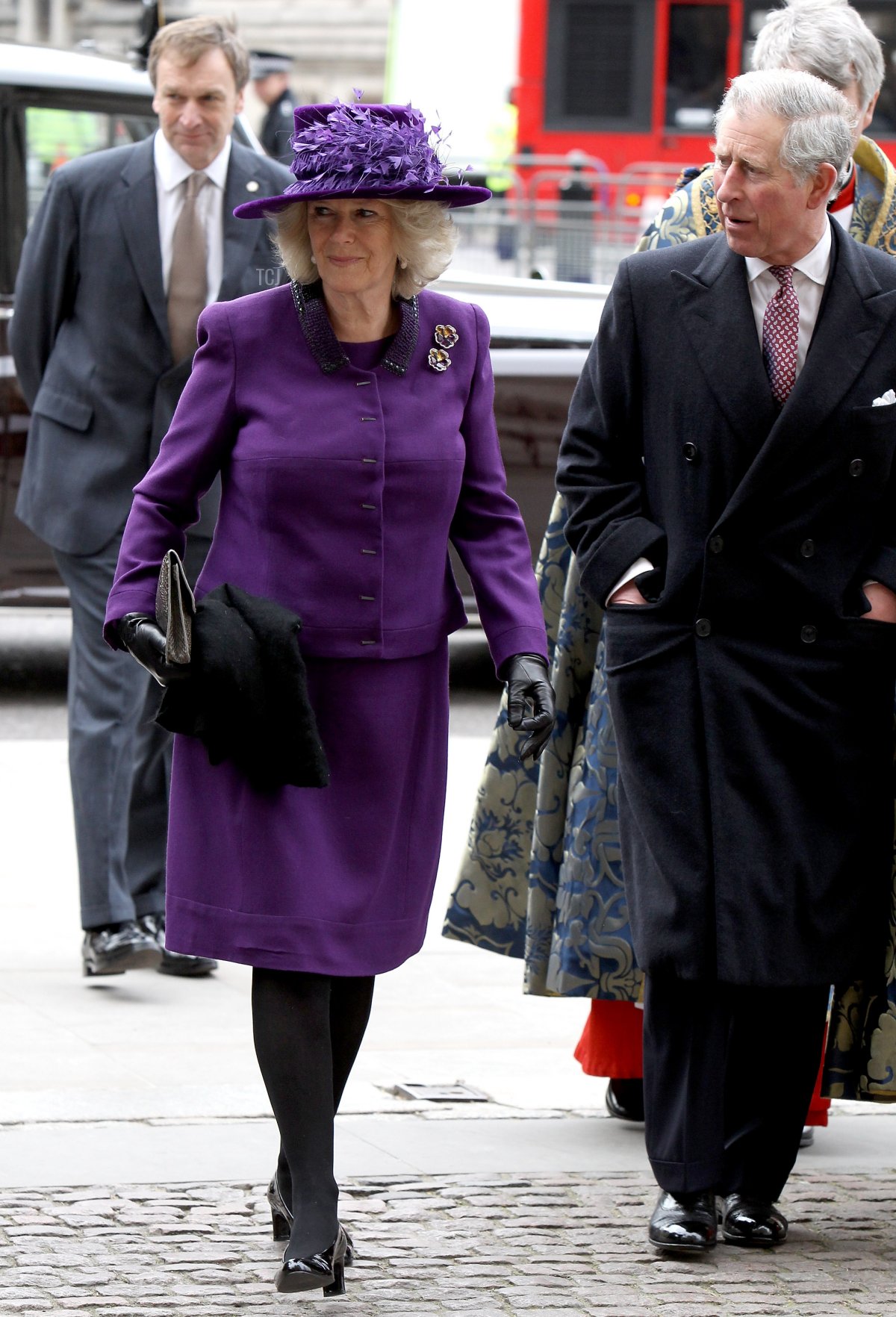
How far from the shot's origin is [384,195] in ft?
12.1

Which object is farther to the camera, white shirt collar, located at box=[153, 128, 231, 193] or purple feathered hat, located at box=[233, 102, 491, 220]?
white shirt collar, located at box=[153, 128, 231, 193]

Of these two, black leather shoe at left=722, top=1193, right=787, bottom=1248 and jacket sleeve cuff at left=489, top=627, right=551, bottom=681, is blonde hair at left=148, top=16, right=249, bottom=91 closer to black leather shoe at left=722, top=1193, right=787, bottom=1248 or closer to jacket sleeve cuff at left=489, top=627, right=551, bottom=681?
jacket sleeve cuff at left=489, top=627, right=551, bottom=681

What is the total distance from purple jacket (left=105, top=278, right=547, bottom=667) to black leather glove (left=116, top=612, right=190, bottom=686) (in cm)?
3

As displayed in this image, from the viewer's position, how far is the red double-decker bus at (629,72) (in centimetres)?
2648

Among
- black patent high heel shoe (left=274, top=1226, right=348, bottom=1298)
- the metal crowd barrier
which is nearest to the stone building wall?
the metal crowd barrier

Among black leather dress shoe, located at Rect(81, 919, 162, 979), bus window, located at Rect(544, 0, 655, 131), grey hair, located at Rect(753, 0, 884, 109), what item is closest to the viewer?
grey hair, located at Rect(753, 0, 884, 109)

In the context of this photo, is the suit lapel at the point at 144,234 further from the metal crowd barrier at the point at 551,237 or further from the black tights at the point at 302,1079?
the metal crowd barrier at the point at 551,237

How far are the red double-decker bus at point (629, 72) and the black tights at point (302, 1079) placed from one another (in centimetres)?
2329

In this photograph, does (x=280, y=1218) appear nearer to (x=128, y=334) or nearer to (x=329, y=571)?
(x=329, y=571)

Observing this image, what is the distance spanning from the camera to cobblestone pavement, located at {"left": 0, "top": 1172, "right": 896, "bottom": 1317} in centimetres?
367

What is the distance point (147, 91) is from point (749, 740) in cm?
584

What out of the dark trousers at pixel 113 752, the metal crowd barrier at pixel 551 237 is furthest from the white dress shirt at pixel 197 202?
the metal crowd barrier at pixel 551 237

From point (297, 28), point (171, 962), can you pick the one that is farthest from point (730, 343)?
point (297, 28)

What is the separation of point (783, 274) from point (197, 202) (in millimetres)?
2254
